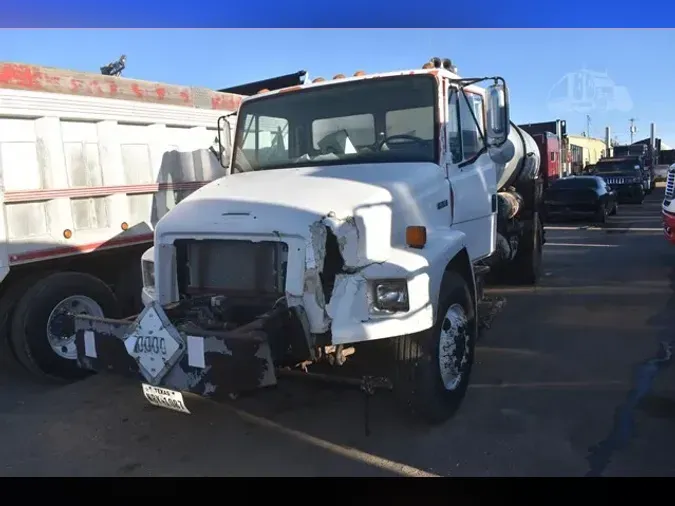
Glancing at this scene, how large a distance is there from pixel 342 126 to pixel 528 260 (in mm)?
4511

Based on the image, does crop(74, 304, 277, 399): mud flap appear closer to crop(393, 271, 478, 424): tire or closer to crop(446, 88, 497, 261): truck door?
crop(393, 271, 478, 424): tire

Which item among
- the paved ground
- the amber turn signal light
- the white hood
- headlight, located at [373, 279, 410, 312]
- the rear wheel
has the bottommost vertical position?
the paved ground

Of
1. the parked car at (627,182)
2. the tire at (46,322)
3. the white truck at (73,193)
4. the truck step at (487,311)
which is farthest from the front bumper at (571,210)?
the tire at (46,322)

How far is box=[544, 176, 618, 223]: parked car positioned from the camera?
15.9 m

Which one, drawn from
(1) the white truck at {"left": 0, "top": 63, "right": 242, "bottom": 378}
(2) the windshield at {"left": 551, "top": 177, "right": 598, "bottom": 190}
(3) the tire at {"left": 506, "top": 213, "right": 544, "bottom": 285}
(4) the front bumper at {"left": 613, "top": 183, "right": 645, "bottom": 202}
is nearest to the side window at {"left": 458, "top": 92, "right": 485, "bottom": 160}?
(1) the white truck at {"left": 0, "top": 63, "right": 242, "bottom": 378}

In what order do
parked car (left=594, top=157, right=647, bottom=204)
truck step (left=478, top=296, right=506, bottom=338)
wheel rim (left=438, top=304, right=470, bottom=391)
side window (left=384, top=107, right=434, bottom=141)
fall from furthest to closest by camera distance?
1. parked car (left=594, top=157, right=647, bottom=204)
2. truck step (left=478, top=296, right=506, bottom=338)
3. side window (left=384, top=107, right=434, bottom=141)
4. wheel rim (left=438, top=304, right=470, bottom=391)

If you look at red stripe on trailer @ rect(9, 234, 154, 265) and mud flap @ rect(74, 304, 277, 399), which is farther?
red stripe on trailer @ rect(9, 234, 154, 265)

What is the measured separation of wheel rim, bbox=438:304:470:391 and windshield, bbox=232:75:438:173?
3.73 ft

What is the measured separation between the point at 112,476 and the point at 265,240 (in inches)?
67.4

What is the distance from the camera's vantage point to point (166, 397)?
11.6 feet

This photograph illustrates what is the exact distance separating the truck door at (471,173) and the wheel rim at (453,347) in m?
0.75

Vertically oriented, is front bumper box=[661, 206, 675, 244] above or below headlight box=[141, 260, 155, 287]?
below

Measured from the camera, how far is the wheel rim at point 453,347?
4098 mm

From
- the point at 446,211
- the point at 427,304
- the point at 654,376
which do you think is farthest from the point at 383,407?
the point at 654,376
